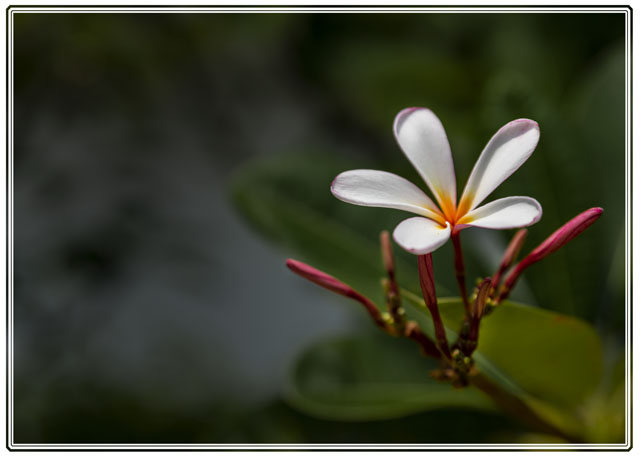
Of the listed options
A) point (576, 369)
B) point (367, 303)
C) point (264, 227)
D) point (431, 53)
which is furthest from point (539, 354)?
point (431, 53)

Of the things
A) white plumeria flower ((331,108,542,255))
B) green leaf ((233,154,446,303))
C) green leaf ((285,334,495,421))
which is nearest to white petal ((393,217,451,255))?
white plumeria flower ((331,108,542,255))

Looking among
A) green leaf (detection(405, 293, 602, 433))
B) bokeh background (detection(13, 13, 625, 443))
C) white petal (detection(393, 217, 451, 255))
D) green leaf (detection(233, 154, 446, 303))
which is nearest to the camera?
white petal (detection(393, 217, 451, 255))

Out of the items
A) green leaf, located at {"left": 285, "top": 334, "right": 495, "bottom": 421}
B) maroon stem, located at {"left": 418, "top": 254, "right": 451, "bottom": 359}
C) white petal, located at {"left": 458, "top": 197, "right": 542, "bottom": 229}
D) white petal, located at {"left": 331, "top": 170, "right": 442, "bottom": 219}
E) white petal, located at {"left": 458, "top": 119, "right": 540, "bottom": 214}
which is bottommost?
green leaf, located at {"left": 285, "top": 334, "right": 495, "bottom": 421}

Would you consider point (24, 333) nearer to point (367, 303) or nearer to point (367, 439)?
point (367, 439)

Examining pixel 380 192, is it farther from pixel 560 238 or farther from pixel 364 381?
pixel 364 381

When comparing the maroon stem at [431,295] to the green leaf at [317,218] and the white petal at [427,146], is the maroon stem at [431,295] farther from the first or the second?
the green leaf at [317,218]

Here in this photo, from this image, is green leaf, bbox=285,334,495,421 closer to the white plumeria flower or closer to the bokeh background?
the bokeh background
